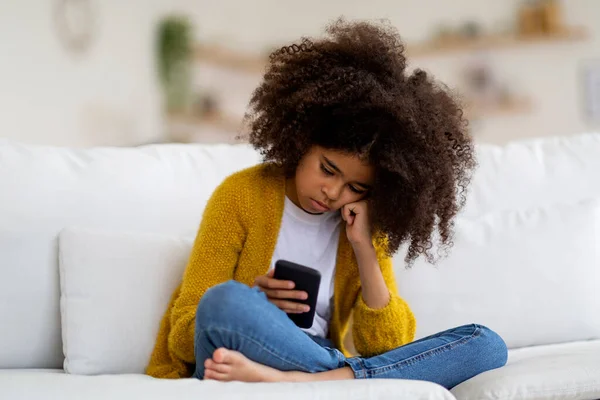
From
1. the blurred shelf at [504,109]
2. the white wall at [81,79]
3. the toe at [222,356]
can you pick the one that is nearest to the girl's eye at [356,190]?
the toe at [222,356]

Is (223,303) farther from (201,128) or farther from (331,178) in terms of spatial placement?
(201,128)

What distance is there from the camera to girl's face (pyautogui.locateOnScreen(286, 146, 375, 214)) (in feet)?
5.10

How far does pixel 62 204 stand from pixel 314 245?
60cm

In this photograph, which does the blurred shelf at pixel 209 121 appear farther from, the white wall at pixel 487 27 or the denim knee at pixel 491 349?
the denim knee at pixel 491 349

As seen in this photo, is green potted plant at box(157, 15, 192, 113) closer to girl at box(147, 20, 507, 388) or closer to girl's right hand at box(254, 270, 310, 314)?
girl at box(147, 20, 507, 388)

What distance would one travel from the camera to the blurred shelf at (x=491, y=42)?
428cm

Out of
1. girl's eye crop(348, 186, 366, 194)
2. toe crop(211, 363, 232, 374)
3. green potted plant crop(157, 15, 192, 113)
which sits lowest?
toe crop(211, 363, 232, 374)

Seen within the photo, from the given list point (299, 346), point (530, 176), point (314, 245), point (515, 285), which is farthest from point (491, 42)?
point (299, 346)

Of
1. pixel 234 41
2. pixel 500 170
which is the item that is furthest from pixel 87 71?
pixel 500 170

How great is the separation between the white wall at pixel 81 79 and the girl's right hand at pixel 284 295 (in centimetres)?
203

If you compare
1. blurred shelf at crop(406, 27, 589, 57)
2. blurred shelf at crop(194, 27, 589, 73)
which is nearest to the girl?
blurred shelf at crop(194, 27, 589, 73)

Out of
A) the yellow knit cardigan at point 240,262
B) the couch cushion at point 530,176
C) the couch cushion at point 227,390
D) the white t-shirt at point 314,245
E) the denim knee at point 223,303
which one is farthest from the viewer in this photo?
the couch cushion at point 530,176

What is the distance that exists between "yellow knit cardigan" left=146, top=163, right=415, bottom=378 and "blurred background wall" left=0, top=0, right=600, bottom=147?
2.20 m

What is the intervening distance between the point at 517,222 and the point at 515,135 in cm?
243
